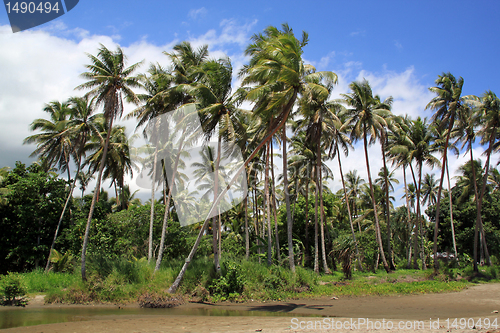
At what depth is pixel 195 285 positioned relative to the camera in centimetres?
1672

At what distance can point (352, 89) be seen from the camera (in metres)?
27.0

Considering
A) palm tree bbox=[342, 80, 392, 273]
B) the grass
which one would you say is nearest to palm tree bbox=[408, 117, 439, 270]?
palm tree bbox=[342, 80, 392, 273]

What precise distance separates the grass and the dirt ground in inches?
40.2

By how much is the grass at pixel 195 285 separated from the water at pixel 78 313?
1.45 meters

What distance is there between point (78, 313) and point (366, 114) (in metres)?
24.0

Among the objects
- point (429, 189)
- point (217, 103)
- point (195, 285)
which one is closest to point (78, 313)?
point (195, 285)

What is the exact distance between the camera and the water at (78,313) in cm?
1106

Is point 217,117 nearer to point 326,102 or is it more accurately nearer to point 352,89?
point 326,102

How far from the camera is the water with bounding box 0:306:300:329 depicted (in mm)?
11062

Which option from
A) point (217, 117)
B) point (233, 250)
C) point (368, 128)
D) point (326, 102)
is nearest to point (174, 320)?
point (217, 117)

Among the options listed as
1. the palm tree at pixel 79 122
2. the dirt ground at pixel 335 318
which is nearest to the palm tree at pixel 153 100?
the palm tree at pixel 79 122

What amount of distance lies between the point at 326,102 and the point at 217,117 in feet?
35.8

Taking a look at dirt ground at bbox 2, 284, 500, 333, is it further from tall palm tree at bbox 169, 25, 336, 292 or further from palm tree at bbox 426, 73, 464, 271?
palm tree at bbox 426, 73, 464, 271

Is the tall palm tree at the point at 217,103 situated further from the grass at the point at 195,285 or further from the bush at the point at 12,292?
the bush at the point at 12,292
